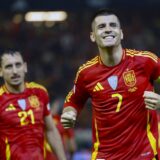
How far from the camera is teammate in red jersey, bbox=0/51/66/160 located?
867 cm

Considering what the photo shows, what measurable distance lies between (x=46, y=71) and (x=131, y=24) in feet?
7.50

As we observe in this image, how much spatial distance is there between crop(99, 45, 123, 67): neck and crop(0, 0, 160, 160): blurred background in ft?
34.7

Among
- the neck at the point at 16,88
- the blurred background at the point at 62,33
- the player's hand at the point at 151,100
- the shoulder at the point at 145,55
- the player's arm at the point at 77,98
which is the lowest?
the player's hand at the point at 151,100

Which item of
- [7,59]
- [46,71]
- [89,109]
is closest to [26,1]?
[46,71]

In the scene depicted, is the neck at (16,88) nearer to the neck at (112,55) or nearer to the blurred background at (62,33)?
the neck at (112,55)

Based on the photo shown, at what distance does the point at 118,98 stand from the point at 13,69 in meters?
1.81

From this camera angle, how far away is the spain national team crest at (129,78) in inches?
295

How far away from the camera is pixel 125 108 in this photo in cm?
746

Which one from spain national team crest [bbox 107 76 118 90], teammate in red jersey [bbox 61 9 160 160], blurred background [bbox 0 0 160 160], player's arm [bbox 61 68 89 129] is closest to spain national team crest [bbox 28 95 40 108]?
player's arm [bbox 61 68 89 129]

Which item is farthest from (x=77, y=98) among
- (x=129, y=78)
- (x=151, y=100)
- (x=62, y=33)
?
(x=62, y=33)

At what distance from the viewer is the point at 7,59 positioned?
359 inches

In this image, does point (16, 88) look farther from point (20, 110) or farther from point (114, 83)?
point (114, 83)

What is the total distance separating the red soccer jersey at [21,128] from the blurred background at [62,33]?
9.31 meters

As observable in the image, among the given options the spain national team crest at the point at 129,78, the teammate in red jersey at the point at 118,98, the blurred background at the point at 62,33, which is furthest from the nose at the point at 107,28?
the blurred background at the point at 62,33
